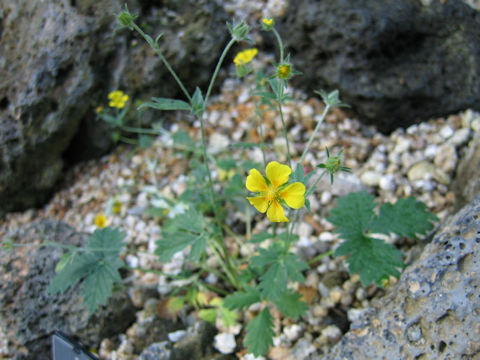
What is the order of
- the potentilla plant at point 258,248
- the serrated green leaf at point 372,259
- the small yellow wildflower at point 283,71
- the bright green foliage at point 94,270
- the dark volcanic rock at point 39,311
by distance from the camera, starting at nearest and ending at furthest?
the small yellow wildflower at point 283,71
the potentilla plant at point 258,248
the serrated green leaf at point 372,259
the bright green foliage at point 94,270
the dark volcanic rock at point 39,311

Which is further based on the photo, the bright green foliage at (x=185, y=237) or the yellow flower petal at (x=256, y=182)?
the bright green foliage at (x=185, y=237)

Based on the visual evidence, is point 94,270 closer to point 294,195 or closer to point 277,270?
point 277,270

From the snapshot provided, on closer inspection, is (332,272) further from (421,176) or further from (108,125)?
(108,125)

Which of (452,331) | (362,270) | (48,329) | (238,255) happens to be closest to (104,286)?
(48,329)

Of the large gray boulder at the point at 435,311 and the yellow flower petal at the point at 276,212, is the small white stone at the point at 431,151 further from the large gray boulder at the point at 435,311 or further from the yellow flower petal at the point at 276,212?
the yellow flower petal at the point at 276,212

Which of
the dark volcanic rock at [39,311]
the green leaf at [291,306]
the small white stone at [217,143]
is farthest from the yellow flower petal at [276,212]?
the small white stone at [217,143]

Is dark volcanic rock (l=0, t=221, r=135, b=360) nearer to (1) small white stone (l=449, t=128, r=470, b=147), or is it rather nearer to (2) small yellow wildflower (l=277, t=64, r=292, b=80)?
(2) small yellow wildflower (l=277, t=64, r=292, b=80)
